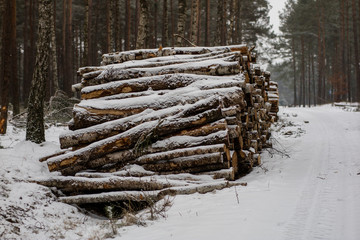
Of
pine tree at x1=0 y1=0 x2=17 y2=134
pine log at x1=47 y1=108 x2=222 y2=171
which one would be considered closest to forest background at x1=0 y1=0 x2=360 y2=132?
pine tree at x1=0 y1=0 x2=17 y2=134

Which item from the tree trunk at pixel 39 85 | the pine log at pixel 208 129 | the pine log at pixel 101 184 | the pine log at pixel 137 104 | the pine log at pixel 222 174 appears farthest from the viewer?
the tree trunk at pixel 39 85

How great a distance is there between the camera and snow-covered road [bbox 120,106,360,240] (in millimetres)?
3375

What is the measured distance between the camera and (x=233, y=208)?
13.5 ft

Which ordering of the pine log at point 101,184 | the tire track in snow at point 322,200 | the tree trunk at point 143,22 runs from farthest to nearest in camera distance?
the tree trunk at point 143,22, the pine log at point 101,184, the tire track in snow at point 322,200

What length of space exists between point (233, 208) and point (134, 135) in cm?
236

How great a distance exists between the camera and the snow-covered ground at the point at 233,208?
3461 mm

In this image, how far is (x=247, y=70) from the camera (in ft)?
25.3

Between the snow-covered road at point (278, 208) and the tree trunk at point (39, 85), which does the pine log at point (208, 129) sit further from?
the tree trunk at point (39, 85)

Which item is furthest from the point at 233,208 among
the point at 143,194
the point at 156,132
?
the point at 156,132

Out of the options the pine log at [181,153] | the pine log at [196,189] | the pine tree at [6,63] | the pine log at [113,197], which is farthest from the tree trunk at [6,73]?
the pine log at [196,189]

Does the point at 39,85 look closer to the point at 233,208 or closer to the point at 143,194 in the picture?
the point at 143,194

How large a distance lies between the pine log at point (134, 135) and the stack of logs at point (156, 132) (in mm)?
18

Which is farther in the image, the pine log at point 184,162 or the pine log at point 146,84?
the pine log at point 146,84

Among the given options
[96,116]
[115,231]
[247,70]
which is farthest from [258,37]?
[115,231]
